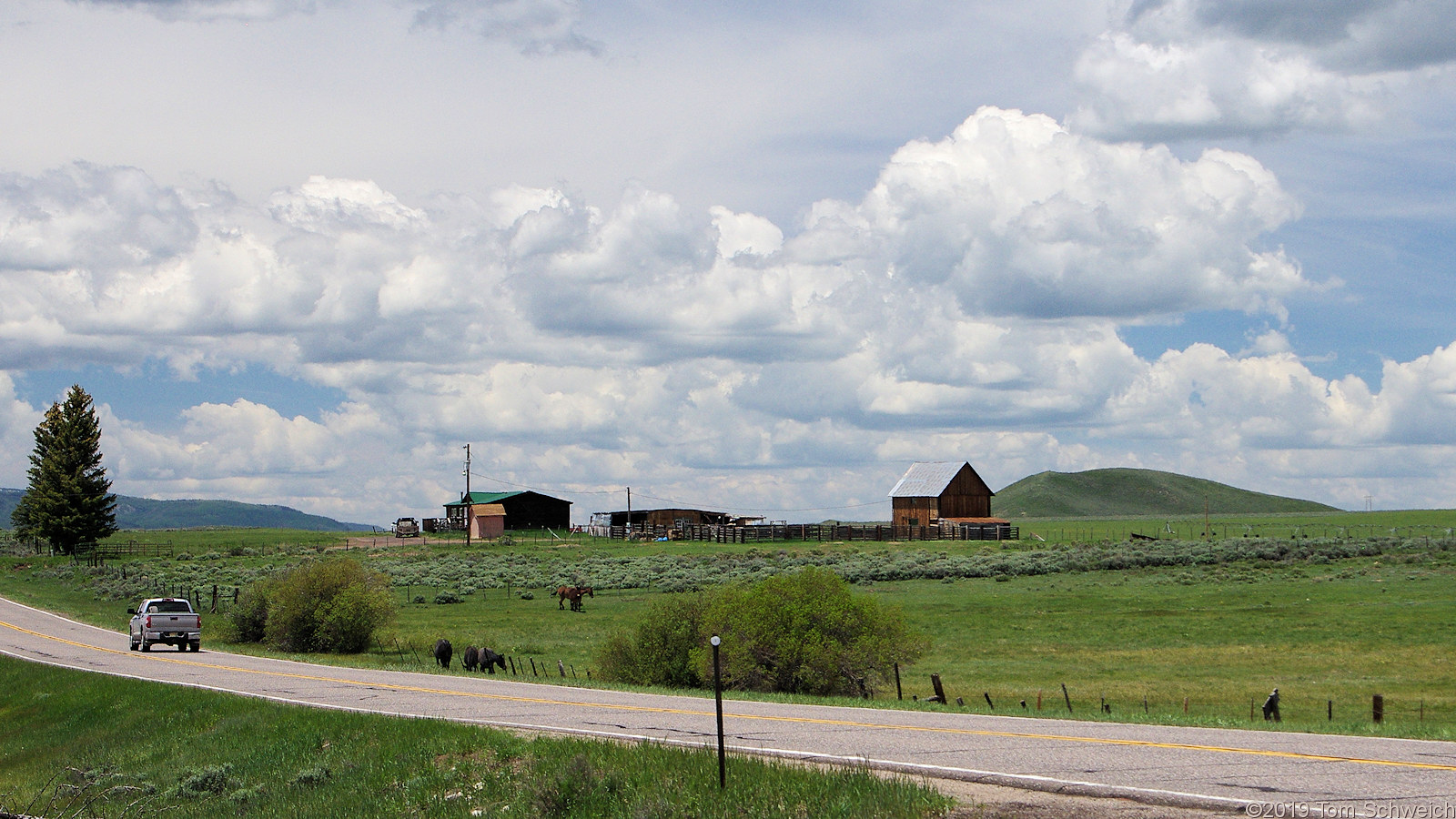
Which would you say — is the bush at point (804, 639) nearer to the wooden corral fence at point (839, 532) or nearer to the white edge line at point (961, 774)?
the white edge line at point (961, 774)

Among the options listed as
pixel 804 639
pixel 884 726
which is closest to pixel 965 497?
pixel 804 639

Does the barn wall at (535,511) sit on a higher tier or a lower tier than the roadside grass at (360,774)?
higher

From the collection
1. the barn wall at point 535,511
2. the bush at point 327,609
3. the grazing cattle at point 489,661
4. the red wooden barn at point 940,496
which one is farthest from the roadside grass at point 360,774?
the barn wall at point 535,511

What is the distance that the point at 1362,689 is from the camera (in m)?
34.7

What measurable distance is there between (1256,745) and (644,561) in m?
80.5

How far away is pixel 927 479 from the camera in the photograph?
12675 cm

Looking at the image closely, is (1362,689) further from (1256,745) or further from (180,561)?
(180,561)

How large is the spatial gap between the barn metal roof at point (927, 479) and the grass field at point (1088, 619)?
65.5 ft

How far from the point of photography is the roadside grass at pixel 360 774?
41.6 feet

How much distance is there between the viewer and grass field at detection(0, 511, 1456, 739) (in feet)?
112

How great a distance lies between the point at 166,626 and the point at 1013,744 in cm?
3676

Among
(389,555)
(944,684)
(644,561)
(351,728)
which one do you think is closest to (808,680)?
(944,684)

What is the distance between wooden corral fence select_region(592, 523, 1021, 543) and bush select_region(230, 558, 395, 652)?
7002 centimetres

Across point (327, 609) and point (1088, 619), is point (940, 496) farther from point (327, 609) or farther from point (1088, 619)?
point (327, 609)
